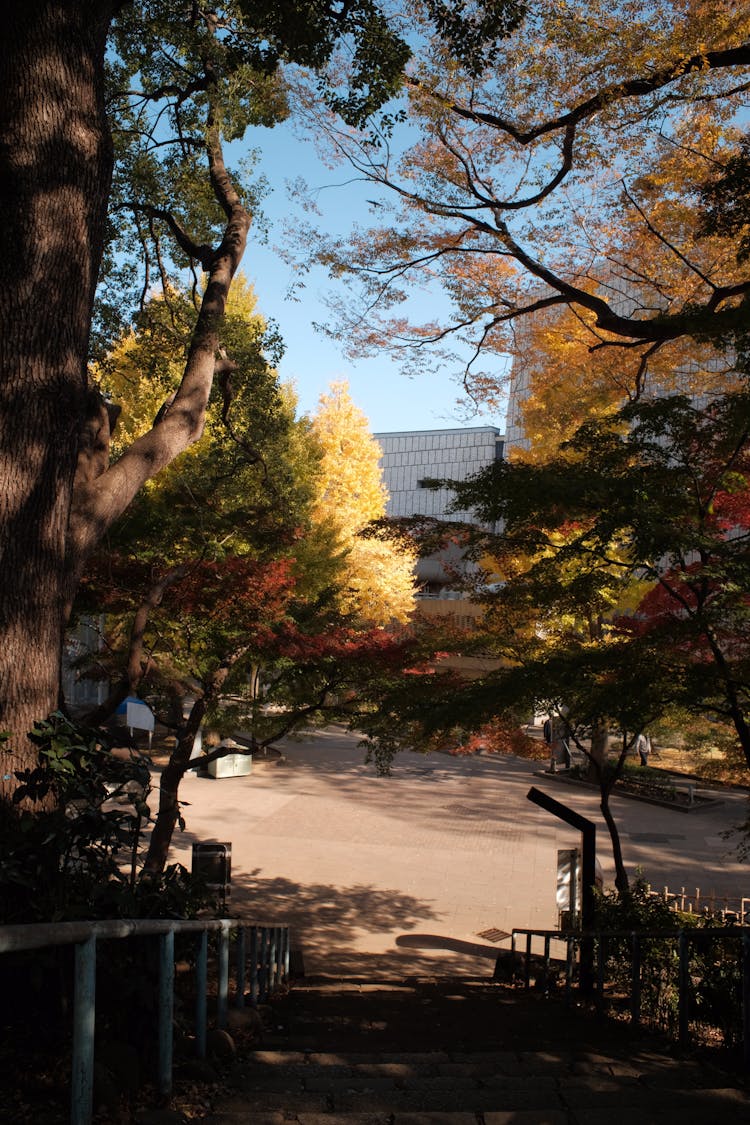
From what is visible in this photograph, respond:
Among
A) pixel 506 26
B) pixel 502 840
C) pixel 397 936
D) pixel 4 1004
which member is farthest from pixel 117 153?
pixel 502 840

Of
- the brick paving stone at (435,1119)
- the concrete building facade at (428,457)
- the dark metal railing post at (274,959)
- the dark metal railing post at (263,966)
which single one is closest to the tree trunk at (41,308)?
the brick paving stone at (435,1119)

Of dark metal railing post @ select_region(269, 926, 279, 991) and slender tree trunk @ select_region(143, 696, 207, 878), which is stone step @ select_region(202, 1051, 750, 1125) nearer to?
dark metal railing post @ select_region(269, 926, 279, 991)

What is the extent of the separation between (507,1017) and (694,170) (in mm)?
9983

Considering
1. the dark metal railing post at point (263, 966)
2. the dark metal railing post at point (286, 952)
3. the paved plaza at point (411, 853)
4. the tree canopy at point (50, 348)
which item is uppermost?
the tree canopy at point (50, 348)

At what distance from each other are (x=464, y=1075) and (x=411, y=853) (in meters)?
10.9

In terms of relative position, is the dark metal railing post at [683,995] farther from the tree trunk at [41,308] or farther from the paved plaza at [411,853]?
the paved plaza at [411,853]

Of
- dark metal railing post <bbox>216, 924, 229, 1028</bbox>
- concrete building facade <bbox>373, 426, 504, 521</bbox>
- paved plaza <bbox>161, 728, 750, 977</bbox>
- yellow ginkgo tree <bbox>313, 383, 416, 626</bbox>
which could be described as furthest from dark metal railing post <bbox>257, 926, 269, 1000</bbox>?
concrete building facade <bbox>373, 426, 504, 521</bbox>

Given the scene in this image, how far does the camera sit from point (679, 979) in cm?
563

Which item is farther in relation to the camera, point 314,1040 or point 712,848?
point 712,848

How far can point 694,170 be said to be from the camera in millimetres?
10789

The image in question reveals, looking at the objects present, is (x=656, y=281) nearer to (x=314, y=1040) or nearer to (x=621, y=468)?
(x=621, y=468)

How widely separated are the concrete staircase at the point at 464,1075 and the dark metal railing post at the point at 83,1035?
59cm

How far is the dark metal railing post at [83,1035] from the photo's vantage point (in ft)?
8.31

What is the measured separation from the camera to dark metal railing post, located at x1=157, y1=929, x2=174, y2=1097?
323 cm
